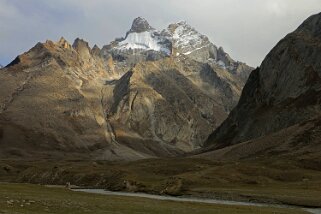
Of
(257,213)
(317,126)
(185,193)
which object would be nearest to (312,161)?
(317,126)

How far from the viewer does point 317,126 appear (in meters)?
199

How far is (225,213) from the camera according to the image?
→ 172ft

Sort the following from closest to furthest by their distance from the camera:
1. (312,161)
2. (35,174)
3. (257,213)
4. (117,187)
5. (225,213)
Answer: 1. (225,213)
2. (257,213)
3. (117,187)
4. (312,161)
5. (35,174)

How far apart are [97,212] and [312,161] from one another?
4900 inches

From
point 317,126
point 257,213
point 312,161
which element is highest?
point 317,126

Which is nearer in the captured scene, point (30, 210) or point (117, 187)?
point (30, 210)

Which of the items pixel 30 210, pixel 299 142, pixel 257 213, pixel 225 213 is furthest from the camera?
pixel 299 142

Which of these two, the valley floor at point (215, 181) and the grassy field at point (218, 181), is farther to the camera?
the grassy field at point (218, 181)

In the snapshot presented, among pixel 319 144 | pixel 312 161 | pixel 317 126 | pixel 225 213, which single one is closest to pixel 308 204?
pixel 225 213

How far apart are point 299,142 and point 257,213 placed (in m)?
145

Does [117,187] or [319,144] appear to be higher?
[319,144]

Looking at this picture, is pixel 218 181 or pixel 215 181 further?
pixel 218 181

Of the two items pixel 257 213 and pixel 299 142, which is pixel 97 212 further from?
pixel 299 142

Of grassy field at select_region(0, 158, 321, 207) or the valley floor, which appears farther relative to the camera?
grassy field at select_region(0, 158, 321, 207)
